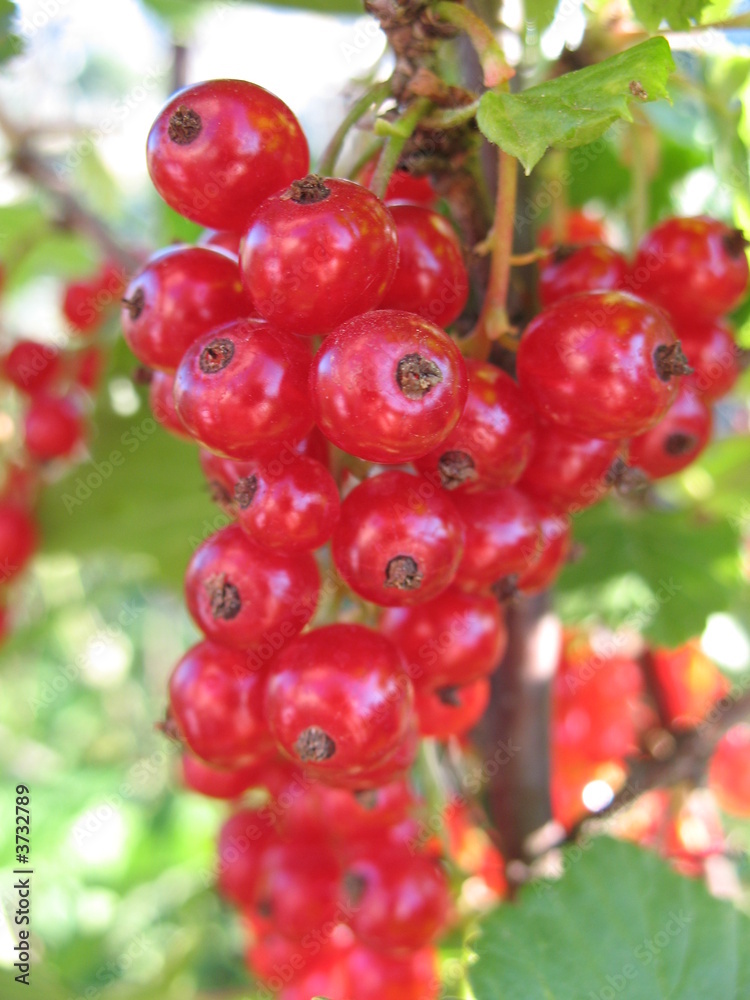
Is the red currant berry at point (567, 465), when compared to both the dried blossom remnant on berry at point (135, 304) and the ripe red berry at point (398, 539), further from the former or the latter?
the dried blossom remnant on berry at point (135, 304)

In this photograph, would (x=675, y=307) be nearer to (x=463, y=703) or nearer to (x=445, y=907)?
(x=463, y=703)

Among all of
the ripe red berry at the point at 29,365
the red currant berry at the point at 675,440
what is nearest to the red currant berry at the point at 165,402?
the red currant berry at the point at 675,440

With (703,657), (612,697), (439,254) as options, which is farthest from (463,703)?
(703,657)

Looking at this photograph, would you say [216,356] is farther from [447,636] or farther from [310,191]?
[447,636]

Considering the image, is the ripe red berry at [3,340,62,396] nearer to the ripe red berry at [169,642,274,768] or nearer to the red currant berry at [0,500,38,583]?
the red currant berry at [0,500,38,583]

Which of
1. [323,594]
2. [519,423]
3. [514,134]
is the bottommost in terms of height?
[323,594]

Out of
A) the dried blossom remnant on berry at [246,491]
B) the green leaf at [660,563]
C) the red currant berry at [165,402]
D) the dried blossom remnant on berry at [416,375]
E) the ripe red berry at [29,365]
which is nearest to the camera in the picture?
the dried blossom remnant on berry at [416,375]
